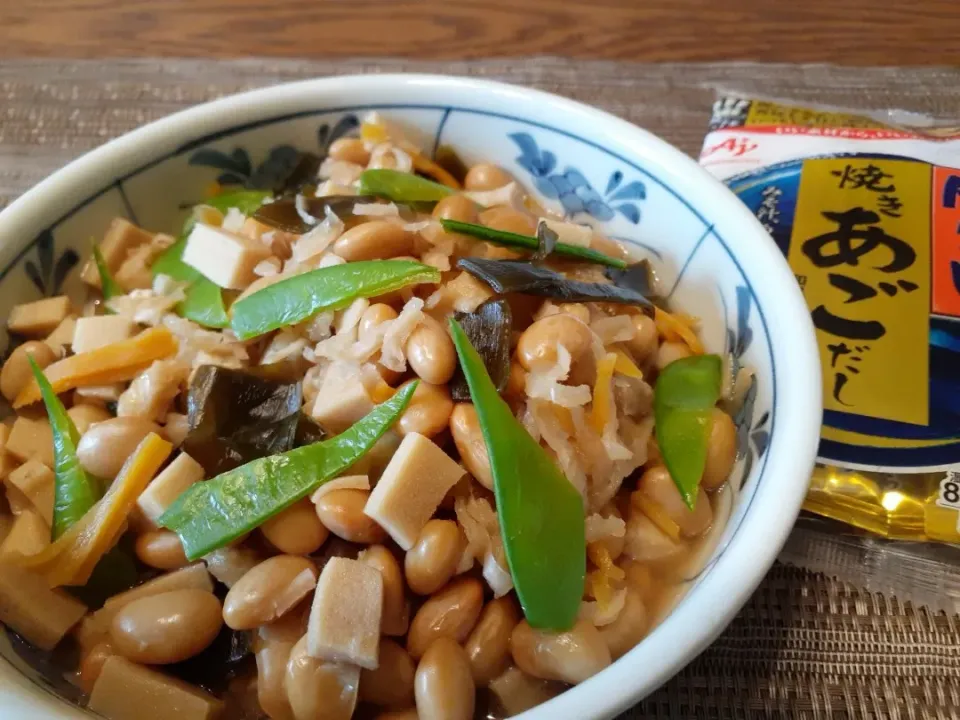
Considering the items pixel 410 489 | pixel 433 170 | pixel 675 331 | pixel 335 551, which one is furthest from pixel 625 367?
pixel 433 170

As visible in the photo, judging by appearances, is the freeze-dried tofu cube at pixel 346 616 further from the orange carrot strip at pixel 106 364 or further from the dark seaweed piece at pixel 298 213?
the dark seaweed piece at pixel 298 213

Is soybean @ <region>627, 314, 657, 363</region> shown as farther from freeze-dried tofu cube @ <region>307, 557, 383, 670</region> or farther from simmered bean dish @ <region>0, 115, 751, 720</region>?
freeze-dried tofu cube @ <region>307, 557, 383, 670</region>

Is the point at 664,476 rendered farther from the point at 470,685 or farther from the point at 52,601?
the point at 52,601

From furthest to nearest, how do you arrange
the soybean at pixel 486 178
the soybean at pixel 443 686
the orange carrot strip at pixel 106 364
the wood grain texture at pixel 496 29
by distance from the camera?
1. the wood grain texture at pixel 496 29
2. the soybean at pixel 486 178
3. the orange carrot strip at pixel 106 364
4. the soybean at pixel 443 686

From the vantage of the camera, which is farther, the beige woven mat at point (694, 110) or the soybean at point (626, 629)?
the beige woven mat at point (694, 110)

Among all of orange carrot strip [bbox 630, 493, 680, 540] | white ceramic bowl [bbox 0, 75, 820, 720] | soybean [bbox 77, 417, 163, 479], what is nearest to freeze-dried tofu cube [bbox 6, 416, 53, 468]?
soybean [bbox 77, 417, 163, 479]

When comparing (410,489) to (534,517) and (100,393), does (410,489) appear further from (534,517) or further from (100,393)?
(100,393)

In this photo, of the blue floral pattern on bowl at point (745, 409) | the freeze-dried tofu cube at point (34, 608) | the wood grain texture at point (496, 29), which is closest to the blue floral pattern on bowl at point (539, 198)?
the blue floral pattern on bowl at point (745, 409)

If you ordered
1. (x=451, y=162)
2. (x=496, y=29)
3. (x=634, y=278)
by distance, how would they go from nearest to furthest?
(x=634, y=278), (x=451, y=162), (x=496, y=29)
